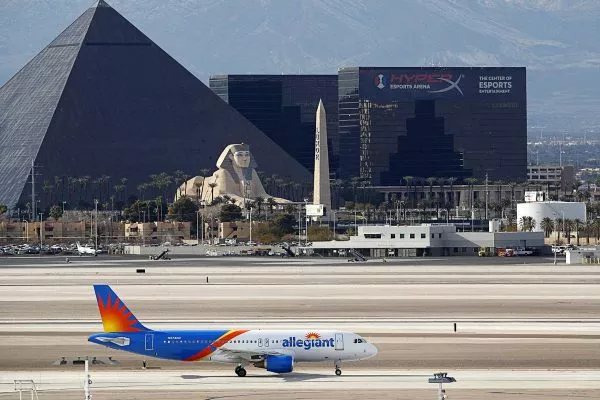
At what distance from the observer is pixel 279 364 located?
5456 centimetres

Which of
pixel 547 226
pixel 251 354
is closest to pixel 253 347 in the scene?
pixel 251 354

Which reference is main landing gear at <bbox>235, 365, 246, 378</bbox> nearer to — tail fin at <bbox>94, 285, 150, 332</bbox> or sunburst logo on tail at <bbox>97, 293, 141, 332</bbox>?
tail fin at <bbox>94, 285, 150, 332</bbox>

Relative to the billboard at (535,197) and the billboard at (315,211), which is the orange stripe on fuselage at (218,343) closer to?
the billboard at (535,197)

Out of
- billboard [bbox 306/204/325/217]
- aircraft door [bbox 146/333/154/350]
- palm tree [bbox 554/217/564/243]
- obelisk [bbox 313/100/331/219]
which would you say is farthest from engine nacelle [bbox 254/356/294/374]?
obelisk [bbox 313/100/331/219]

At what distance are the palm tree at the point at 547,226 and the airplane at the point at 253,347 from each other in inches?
4390

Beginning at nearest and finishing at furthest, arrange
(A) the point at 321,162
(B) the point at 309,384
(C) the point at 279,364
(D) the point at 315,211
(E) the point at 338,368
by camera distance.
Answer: (B) the point at 309,384 → (C) the point at 279,364 → (E) the point at 338,368 → (D) the point at 315,211 → (A) the point at 321,162

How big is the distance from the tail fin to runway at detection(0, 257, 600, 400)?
Result: 1.46 meters

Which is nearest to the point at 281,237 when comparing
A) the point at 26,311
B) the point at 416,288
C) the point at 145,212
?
the point at 145,212

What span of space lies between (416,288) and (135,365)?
36.8 m

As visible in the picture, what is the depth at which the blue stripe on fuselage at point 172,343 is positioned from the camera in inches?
2180

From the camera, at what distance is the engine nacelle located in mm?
54562

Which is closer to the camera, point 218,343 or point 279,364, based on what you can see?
point 279,364

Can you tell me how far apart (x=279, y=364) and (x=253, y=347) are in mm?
1064

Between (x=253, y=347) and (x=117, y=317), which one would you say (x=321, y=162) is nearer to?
(x=117, y=317)
